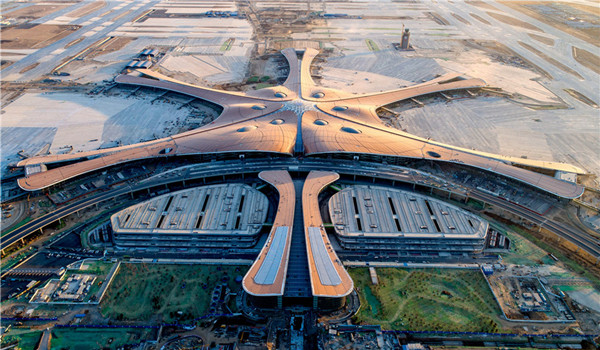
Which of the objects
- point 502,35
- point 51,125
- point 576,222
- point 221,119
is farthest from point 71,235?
point 502,35

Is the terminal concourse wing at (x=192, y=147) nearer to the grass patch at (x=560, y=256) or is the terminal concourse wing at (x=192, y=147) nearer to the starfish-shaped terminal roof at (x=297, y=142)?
the starfish-shaped terminal roof at (x=297, y=142)

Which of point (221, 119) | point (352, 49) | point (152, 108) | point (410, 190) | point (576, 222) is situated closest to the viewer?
point (576, 222)

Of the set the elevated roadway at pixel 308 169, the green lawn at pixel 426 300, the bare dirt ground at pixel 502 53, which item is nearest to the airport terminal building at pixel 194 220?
the elevated roadway at pixel 308 169

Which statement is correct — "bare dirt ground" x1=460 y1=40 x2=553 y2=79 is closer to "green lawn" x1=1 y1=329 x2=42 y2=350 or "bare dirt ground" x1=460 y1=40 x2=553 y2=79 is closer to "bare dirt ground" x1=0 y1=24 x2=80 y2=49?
"green lawn" x1=1 y1=329 x2=42 y2=350

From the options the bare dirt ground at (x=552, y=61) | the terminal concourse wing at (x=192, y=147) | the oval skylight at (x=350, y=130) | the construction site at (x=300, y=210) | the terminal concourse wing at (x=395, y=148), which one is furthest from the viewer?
the bare dirt ground at (x=552, y=61)

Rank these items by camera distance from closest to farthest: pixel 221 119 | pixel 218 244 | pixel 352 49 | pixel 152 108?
pixel 218 244
pixel 221 119
pixel 152 108
pixel 352 49

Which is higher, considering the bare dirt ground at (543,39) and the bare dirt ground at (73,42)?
the bare dirt ground at (543,39)

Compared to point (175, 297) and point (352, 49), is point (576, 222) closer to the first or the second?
point (175, 297)
